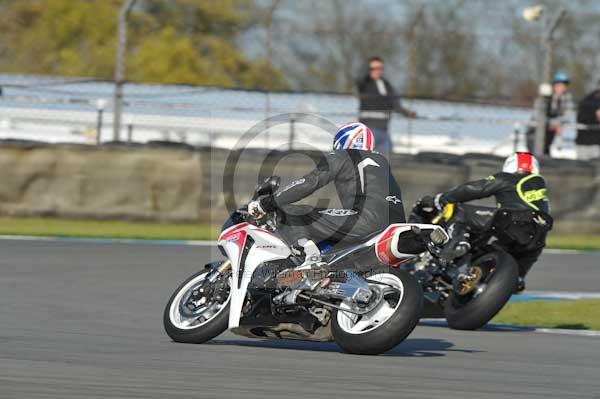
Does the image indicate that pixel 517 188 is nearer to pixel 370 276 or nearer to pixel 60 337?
pixel 370 276

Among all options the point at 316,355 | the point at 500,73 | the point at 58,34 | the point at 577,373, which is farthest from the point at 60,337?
the point at 58,34

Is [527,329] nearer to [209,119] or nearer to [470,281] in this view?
[470,281]

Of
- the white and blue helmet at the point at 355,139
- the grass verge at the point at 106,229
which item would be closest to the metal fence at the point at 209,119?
the grass verge at the point at 106,229

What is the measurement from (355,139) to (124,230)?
8405 mm

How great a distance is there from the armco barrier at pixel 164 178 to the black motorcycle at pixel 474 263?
20.3 feet

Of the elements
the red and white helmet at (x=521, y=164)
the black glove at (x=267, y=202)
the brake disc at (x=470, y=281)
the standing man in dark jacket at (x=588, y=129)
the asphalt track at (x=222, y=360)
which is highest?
the standing man in dark jacket at (x=588, y=129)

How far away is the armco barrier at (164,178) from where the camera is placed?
51.8ft

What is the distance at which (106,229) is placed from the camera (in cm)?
1576

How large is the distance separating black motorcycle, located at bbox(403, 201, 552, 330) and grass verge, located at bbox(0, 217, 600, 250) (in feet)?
21.1

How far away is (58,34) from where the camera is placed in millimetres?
22562

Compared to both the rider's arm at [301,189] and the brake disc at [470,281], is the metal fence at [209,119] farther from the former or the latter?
the rider's arm at [301,189]

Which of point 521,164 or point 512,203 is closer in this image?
point 512,203

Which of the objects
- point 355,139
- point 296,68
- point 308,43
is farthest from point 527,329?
point 296,68

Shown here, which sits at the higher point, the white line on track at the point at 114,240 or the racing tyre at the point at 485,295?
the white line on track at the point at 114,240
